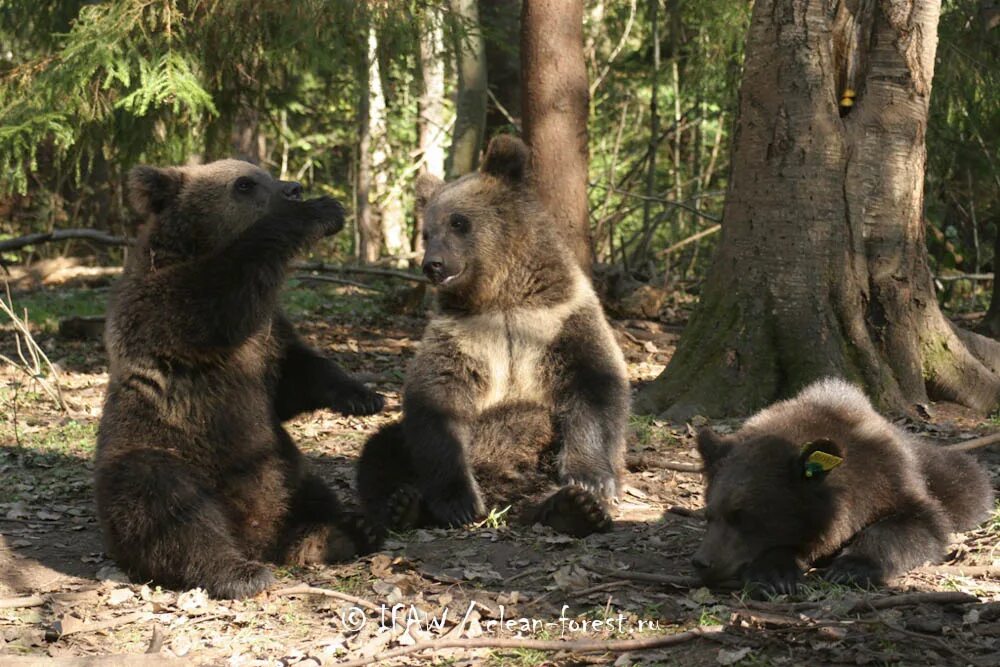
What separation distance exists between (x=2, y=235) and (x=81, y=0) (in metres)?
11.6

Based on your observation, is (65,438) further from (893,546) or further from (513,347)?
(893,546)

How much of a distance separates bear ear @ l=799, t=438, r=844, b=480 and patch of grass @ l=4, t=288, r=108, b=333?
11.1 metres

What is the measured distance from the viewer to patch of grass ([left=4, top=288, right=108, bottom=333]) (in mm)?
14484

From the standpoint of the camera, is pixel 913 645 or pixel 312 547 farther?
pixel 312 547

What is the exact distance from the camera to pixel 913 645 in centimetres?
440

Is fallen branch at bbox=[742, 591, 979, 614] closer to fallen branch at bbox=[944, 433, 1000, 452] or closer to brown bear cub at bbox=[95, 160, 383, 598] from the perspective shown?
fallen branch at bbox=[944, 433, 1000, 452]

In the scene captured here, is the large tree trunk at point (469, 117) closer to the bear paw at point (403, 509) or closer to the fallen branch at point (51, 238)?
the fallen branch at point (51, 238)

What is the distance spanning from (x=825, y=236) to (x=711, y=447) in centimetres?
374

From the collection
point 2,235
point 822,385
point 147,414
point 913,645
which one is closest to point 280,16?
point 147,414

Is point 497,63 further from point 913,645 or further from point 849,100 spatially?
point 913,645

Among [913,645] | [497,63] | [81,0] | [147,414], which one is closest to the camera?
[913,645]

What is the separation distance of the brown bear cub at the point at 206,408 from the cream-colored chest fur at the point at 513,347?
93cm

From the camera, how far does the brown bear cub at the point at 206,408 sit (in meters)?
5.84

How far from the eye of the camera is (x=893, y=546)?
5.34 meters
